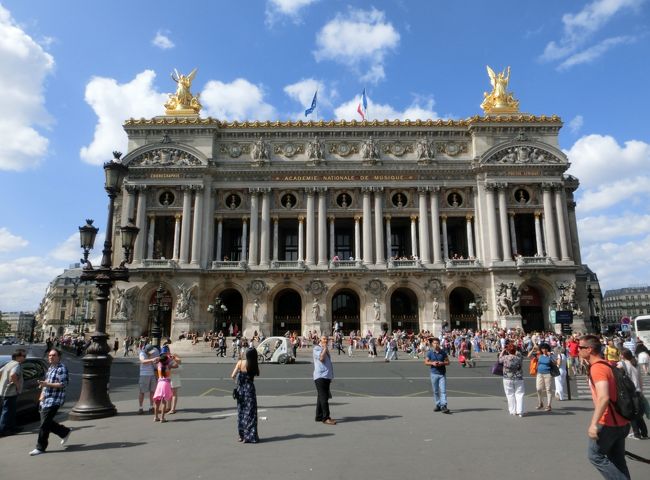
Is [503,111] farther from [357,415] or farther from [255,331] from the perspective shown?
[357,415]

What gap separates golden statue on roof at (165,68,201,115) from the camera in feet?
165

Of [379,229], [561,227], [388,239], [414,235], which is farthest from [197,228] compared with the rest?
[561,227]

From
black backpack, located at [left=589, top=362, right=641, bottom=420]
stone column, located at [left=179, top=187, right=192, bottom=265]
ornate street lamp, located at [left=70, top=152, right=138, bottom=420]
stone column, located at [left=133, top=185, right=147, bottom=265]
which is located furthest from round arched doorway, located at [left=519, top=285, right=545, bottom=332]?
black backpack, located at [left=589, top=362, right=641, bottom=420]

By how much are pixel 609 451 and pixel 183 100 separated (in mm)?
51762

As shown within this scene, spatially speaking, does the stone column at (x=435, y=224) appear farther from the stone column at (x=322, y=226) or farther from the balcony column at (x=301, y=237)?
the balcony column at (x=301, y=237)

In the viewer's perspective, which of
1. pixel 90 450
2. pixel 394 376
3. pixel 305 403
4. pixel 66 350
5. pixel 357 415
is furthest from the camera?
pixel 66 350

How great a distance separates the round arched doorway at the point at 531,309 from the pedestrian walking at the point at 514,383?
35.7 m

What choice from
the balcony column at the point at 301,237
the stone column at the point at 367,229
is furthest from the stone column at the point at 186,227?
the stone column at the point at 367,229

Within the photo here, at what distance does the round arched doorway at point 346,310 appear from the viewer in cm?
4597

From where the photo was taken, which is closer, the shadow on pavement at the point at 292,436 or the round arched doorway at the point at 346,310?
the shadow on pavement at the point at 292,436

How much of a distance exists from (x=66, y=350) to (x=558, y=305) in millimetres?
46556

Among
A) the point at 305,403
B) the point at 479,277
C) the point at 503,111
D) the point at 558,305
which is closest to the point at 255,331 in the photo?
the point at 479,277

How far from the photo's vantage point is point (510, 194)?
47062 mm

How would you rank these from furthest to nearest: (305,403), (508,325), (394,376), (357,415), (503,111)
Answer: (503,111) < (508,325) < (394,376) < (305,403) < (357,415)
